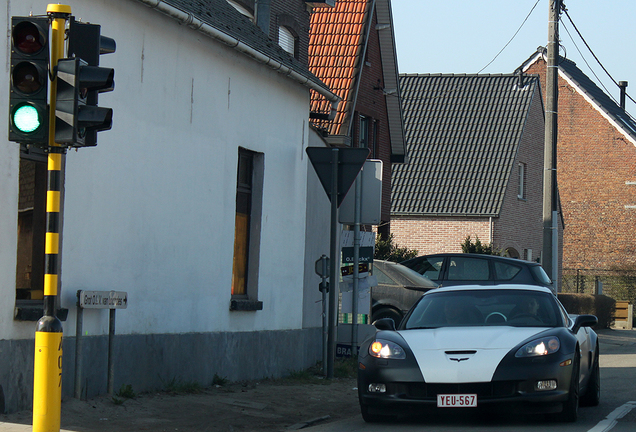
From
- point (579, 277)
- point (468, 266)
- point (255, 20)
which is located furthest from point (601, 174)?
point (255, 20)

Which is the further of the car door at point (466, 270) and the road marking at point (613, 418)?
the car door at point (466, 270)

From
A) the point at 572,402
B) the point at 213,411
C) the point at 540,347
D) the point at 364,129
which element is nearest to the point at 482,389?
the point at 540,347

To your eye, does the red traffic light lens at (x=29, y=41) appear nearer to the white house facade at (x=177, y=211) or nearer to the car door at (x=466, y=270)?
the white house facade at (x=177, y=211)

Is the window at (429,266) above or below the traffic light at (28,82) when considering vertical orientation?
below

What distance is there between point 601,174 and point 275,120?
32.5 meters

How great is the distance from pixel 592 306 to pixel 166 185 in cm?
1998

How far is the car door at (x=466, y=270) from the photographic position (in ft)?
62.4

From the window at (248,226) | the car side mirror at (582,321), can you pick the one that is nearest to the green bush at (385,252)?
the window at (248,226)

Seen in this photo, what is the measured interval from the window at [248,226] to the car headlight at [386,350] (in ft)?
14.4

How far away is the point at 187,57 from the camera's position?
11.6 meters

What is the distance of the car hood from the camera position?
27.8ft

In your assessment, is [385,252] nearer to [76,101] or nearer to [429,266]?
[429,266]

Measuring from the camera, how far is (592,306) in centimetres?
2828

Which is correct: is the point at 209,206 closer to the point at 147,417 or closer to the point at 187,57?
the point at 187,57
